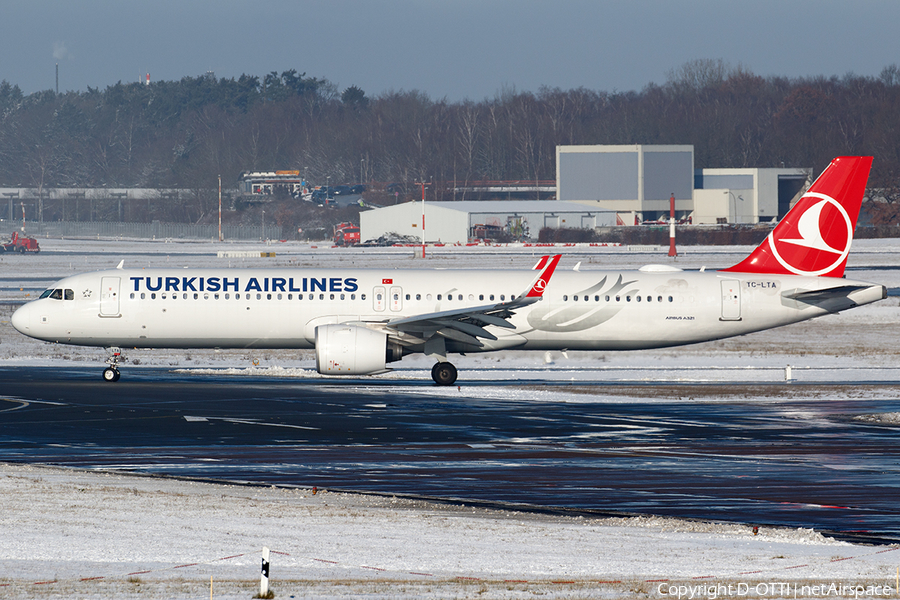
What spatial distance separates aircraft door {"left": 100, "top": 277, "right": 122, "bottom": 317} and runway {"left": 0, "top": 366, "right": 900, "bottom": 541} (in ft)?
7.29

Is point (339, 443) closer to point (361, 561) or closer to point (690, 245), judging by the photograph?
point (361, 561)

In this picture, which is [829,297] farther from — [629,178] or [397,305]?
[629,178]

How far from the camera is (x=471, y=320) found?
35469 mm

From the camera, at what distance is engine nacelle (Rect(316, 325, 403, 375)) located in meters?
33.9

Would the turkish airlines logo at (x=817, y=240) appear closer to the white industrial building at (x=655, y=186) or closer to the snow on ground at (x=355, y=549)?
the snow on ground at (x=355, y=549)

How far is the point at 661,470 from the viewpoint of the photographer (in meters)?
21.1

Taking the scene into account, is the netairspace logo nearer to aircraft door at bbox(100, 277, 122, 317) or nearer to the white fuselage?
the white fuselage

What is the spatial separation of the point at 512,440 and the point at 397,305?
12304 mm

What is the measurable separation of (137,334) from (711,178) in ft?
420

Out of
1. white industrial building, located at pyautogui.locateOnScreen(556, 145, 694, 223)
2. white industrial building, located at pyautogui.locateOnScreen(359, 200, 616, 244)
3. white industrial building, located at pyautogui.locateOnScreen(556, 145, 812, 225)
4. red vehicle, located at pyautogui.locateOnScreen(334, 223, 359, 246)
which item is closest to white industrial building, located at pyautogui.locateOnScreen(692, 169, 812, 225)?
white industrial building, located at pyautogui.locateOnScreen(556, 145, 812, 225)

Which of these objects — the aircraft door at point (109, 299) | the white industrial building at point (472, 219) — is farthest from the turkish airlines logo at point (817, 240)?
the white industrial building at point (472, 219)

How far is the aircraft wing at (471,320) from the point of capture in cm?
3469

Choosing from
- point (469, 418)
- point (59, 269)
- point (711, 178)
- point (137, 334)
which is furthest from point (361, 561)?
point (711, 178)

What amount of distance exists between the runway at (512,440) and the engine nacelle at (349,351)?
703mm
